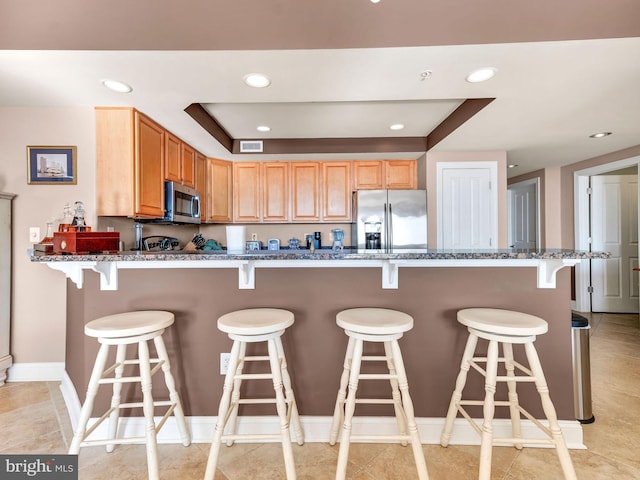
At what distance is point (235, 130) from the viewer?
10.8ft

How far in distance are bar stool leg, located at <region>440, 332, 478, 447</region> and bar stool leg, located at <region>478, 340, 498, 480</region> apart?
0.14 metres

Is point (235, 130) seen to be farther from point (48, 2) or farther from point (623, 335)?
point (623, 335)

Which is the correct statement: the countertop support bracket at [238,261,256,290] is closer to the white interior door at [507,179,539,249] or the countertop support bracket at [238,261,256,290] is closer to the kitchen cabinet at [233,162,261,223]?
the kitchen cabinet at [233,162,261,223]

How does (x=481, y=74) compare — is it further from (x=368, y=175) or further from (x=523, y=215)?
(x=523, y=215)

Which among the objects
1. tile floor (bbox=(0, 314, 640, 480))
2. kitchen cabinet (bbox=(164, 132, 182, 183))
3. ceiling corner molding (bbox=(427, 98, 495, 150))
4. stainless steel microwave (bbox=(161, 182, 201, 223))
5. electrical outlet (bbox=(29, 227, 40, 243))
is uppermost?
ceiling corner molding (bbox=(427, 98, 495, 150))

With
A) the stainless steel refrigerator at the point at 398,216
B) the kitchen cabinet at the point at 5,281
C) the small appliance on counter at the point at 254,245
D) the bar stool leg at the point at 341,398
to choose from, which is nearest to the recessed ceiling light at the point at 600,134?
the stainless steel refrigerator at the point at 398,216

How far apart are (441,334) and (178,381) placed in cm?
152

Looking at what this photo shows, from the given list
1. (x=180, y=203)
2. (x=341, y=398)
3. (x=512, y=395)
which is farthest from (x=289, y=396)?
(x=180, y=203)

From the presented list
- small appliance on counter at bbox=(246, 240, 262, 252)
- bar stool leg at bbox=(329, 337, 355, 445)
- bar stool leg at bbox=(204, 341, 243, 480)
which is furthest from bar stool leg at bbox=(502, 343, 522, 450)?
small appliance on counter at bbox=(246, 240, 262, 252)

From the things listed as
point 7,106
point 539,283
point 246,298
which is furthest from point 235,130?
point 539,283

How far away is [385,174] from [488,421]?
3.11 m

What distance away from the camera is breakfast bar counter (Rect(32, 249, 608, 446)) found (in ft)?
5.51

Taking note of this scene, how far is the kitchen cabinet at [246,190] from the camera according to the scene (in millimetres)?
4051

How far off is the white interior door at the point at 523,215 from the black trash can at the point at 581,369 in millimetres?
3516
